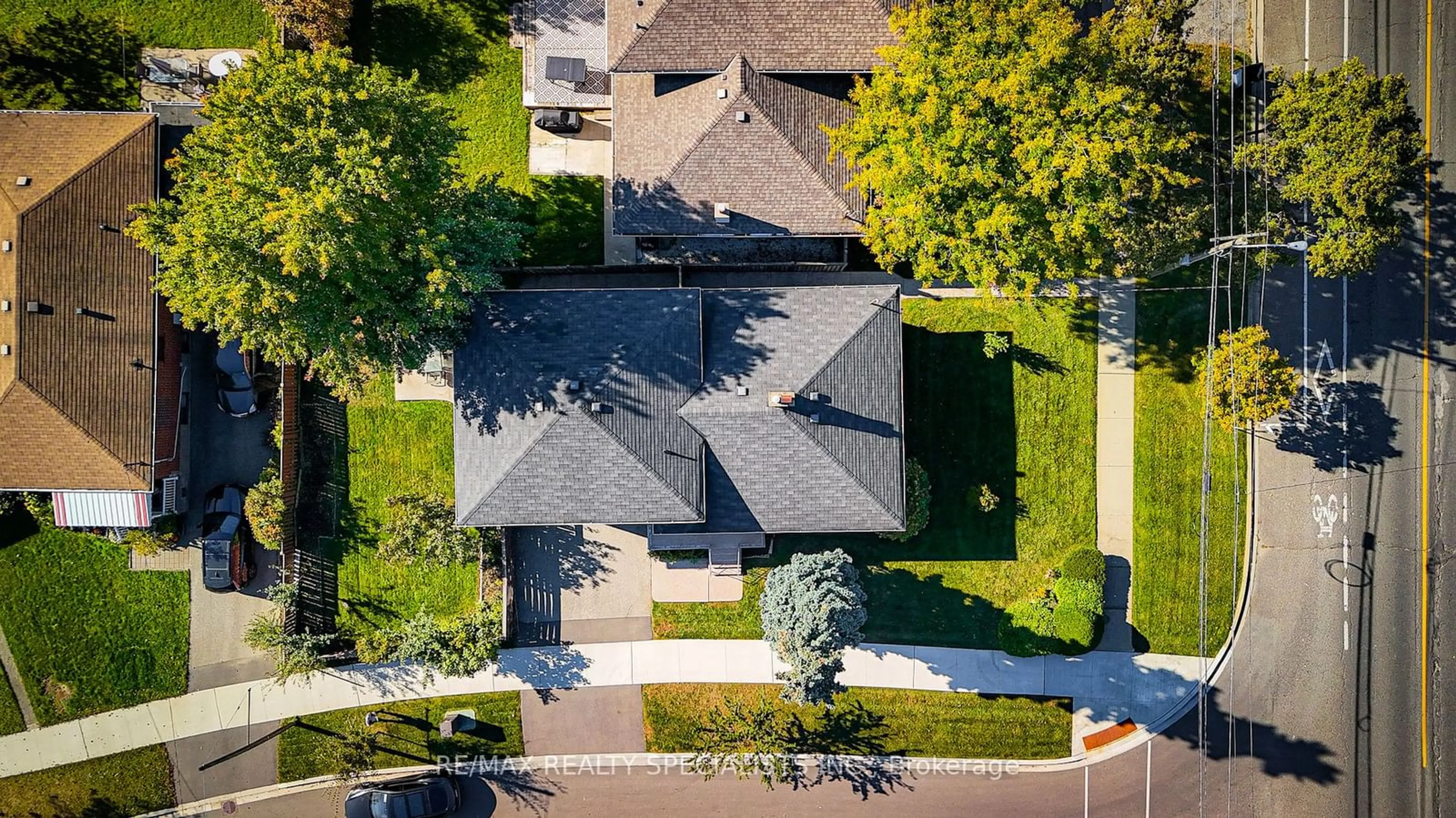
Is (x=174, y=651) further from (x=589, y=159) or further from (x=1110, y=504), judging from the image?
(x=1110, y=504)

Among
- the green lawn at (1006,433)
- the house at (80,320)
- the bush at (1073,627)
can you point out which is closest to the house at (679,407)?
the green lawn at (1006,433)

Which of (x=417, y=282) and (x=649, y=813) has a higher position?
(x=417, y=282)

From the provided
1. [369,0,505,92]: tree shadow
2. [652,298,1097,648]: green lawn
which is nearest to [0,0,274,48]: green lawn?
[369,0,505,92]: tree shadow

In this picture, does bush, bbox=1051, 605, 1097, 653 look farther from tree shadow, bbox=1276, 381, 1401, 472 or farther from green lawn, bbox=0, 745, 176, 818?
green lawn, bbox=0, 745, 176, 818

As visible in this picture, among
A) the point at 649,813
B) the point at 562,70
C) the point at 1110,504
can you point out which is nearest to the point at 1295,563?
the point at 1110,504

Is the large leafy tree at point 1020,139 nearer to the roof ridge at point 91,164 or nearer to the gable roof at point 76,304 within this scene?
the roof ridge at point 91,164

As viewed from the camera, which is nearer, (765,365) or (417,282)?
(417,282)
